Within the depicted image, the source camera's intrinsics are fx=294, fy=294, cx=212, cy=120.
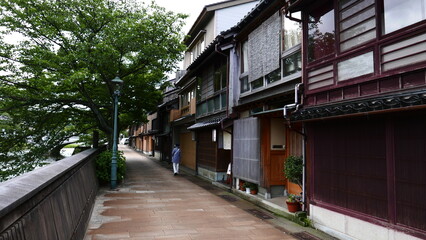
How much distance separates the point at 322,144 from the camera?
7.73m

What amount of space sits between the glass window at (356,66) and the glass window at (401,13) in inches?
25.7

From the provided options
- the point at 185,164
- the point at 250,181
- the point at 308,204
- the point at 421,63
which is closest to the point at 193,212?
the point at 250,181

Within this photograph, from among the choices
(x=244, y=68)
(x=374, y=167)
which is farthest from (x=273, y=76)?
(x=374, y=167)

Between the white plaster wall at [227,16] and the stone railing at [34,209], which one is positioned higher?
the white plaster wall at [227,16]

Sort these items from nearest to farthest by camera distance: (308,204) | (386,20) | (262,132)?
1. (386,20)
2. (308,204)
3. (262,132)

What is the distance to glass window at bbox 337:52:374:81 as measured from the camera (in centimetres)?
641

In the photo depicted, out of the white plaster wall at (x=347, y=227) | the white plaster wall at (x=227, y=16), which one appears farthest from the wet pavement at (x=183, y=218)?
the white plaster wall at (x=227, y=16)

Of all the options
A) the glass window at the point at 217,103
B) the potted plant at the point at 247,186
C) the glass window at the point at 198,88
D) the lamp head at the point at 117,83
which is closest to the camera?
the potted plant at the point at 247,186

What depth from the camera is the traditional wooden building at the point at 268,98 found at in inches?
398

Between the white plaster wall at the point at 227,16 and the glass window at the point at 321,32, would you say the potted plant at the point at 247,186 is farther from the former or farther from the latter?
the white plaster wall at the point at 227,16

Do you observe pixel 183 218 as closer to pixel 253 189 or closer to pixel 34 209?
pixel 253 189

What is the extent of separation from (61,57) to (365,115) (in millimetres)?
13894

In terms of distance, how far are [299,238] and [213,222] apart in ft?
8.57

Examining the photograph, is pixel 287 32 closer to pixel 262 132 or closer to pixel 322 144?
pixel 262 132
